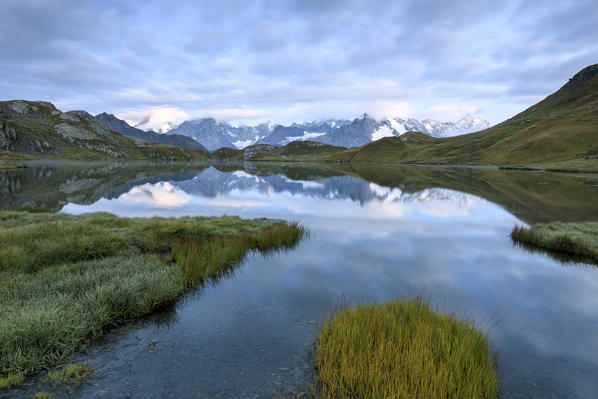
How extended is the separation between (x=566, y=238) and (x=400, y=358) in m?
21.8

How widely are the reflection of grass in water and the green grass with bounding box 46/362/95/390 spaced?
5.54 meters

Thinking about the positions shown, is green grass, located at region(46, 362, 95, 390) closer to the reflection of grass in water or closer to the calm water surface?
the calm water surface

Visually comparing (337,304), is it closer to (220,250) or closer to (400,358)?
(400,358)

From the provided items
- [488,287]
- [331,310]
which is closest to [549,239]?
[488,287]

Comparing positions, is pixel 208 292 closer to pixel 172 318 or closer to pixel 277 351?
pixel 172 318

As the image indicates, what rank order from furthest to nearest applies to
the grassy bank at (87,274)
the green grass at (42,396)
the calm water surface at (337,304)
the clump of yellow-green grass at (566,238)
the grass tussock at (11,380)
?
1. the clump of yellow-green grass at (566,238)
2. the grassy bank at (87,274)
3. the calm water surface at (337,304)
4. the grass tussock at (11,380)
5. the green grass at (42,396)

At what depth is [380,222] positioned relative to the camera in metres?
32.5

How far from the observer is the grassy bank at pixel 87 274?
858cm

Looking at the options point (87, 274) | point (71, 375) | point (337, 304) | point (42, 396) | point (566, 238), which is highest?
point (87, 274)

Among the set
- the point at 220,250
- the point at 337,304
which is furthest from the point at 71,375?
the point at 220,250

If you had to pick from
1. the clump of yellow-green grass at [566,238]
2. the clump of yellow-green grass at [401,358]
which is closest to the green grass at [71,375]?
the clump of yellow-green grass at [401,358]

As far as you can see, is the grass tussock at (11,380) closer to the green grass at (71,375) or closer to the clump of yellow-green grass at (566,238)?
the green grass at (71,375)

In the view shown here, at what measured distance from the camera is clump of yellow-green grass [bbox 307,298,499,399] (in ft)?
24.0

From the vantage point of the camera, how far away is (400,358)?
27.4 feet
